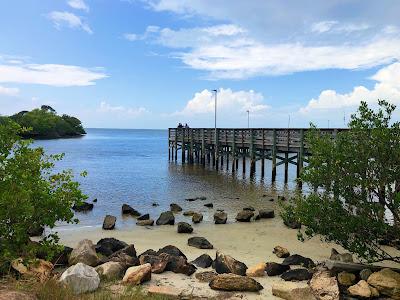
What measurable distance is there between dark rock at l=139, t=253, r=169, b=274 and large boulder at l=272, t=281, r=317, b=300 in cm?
257

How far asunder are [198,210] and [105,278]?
11381 millimetres

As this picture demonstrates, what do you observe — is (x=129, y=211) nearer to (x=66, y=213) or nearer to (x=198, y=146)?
(x=66, y=213)

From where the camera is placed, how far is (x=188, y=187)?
2825 cm

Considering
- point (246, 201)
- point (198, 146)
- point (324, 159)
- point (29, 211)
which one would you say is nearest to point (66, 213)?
point (29, 211)

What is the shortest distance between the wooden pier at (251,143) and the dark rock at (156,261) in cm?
652

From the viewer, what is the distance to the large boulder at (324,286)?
8156 mm

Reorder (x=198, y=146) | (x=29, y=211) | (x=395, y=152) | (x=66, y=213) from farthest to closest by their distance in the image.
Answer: (x=198, y=146)
(x=395, y=152)
(x=66, y=213)
(x=29, y=211)

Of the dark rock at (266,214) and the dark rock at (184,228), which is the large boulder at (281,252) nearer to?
the dark rock at (184,228)

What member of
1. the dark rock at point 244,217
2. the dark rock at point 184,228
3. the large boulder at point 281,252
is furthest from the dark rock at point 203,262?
the dark rock at point 244,217

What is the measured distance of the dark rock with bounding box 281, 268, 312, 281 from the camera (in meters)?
9.30

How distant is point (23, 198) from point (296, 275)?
584 cm

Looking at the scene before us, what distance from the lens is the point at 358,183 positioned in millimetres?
9039

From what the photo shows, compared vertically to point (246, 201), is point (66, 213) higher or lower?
higher

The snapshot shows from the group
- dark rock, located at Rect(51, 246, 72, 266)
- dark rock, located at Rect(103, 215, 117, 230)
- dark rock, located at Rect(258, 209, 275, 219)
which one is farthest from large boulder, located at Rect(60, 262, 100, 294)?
dark rock, located at Rect(258, 209, 275, 219)
